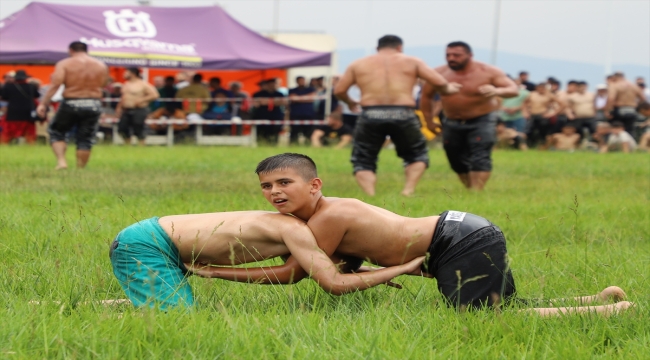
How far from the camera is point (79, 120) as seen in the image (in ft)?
41.5

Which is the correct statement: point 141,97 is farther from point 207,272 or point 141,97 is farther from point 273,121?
point 207,272

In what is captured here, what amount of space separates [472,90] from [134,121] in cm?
1041

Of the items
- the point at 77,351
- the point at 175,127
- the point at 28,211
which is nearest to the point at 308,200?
the point at 77,351

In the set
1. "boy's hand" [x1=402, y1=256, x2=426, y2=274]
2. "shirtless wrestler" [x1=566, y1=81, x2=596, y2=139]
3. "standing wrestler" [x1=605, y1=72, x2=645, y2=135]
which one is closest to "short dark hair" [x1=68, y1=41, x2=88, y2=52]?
"boy's hand" [x1=402, y1=256, x2=426, y2=274]

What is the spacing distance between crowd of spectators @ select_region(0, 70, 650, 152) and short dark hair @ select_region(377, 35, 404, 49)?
10602mm

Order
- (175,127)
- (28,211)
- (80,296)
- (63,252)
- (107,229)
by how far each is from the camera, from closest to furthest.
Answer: (80,296)
(63,252)
(107,229)
(28,211)
(175,127)

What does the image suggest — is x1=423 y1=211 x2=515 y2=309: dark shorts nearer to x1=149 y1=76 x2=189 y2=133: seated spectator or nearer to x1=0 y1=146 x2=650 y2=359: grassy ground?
x1=0 y1=146 x2=650 y2=359: grassy ground

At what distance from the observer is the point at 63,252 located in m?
5.32

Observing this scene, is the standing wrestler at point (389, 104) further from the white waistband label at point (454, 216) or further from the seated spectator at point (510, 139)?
the seated spectator at point (510, 139)

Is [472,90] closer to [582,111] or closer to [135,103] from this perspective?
[135,103]

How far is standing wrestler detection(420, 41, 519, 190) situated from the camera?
33.2 ft

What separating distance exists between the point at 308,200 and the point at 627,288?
5.67 ft

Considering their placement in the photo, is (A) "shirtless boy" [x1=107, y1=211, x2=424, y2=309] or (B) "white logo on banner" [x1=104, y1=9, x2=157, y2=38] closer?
(A) "shirtless boy" [x1=107, y1=211, x2=424, y2=309]

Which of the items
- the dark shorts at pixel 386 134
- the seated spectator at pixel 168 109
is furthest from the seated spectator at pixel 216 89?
the dark shorts at pixel 386 134
